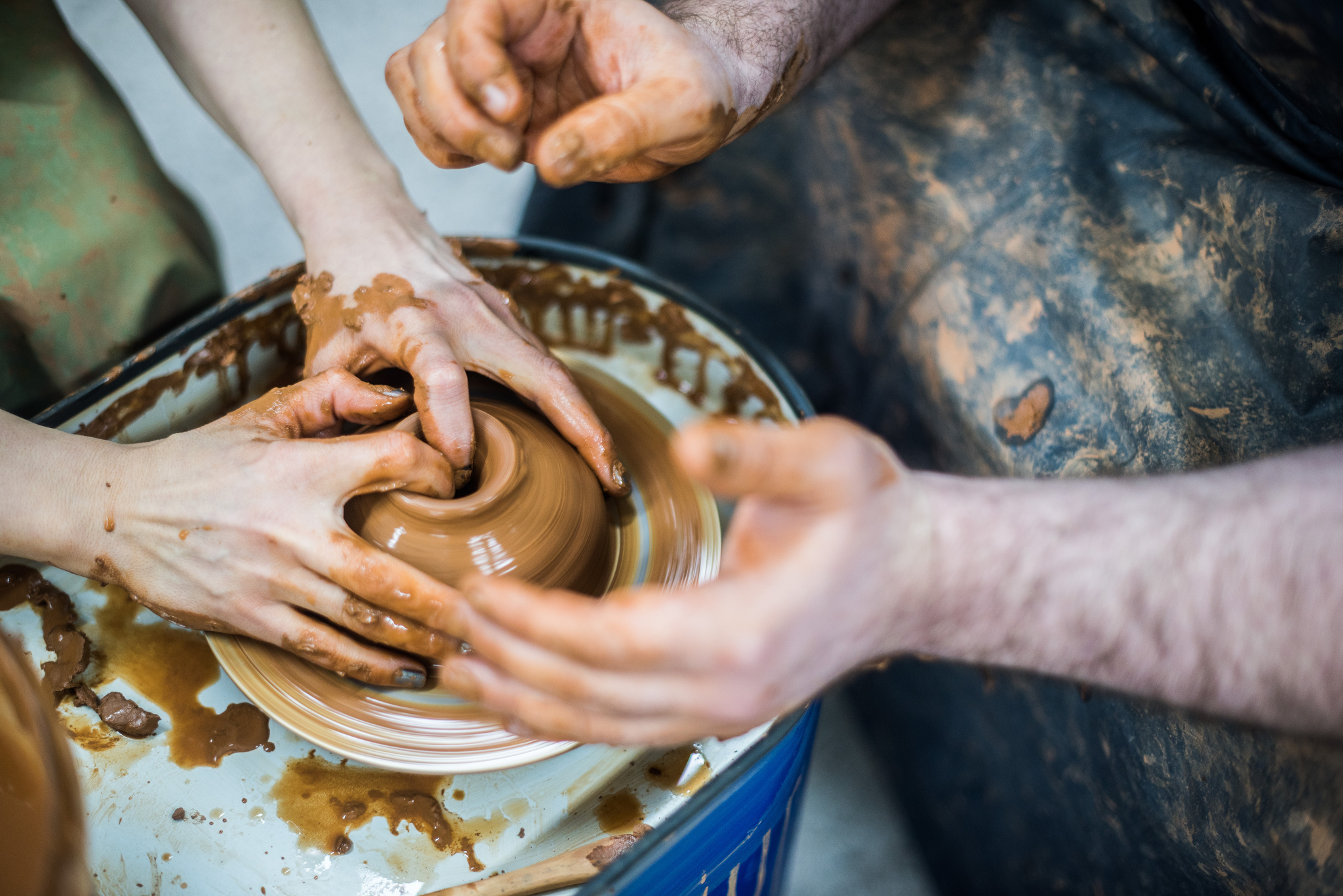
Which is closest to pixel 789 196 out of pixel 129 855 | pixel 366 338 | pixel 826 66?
pixel 826 66

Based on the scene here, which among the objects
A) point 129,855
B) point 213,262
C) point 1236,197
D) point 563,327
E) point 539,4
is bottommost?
point 129,855

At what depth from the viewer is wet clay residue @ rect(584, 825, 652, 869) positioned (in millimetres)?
1025

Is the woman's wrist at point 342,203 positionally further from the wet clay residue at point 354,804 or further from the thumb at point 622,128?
the wet clay residue at point 354,804

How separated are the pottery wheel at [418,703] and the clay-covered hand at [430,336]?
14 centimetres

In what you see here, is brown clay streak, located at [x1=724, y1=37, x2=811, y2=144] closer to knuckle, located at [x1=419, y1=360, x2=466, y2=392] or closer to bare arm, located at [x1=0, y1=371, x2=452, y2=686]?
knuckle, located at [x1=419, y1=360, x2=466, y2=392]

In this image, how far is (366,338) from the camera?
4.38 ft

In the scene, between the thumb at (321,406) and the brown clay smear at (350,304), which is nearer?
the thumb at (321,406)

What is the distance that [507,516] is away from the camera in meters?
1.20

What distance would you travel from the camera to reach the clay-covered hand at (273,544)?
108cm

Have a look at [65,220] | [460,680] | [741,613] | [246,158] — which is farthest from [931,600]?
[246,158]

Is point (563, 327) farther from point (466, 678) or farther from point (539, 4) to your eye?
point (466, 678)

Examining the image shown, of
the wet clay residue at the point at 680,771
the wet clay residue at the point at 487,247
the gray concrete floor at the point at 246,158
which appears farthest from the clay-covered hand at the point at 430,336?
the gray concrete floor at the point at 246,158

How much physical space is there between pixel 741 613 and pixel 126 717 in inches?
39.4

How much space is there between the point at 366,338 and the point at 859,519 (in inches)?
38.2
